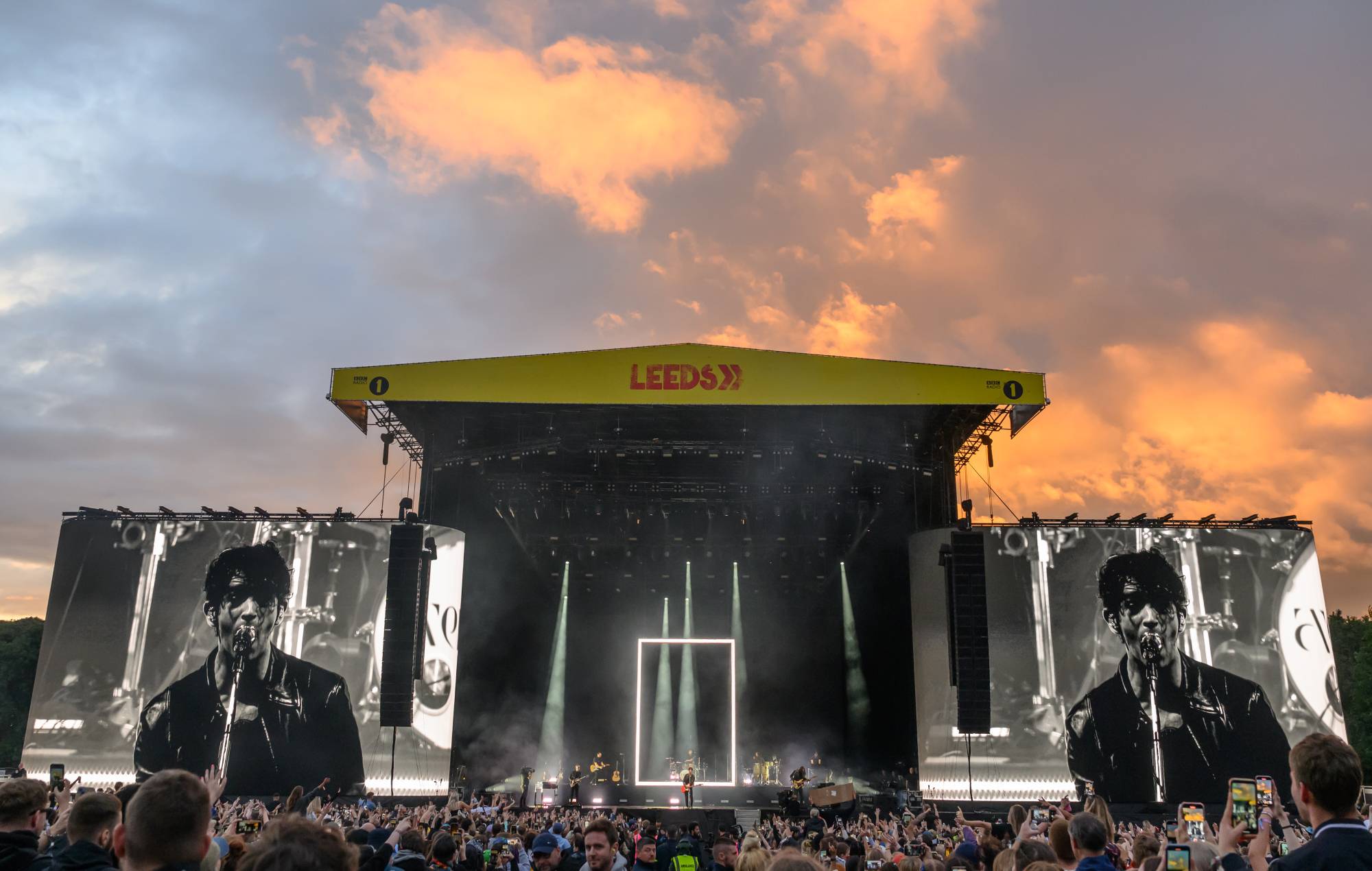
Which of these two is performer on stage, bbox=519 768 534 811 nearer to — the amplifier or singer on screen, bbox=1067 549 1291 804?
the amplifier

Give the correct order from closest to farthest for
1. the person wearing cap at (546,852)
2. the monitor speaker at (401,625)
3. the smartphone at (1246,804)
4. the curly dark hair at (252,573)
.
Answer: the smartphone at (1246,804) → the person wearing cap at (546,852) → the monitor speaker at (401,625) → the curly dark hair at (252,573)

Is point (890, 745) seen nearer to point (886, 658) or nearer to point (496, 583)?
point (886, 658)

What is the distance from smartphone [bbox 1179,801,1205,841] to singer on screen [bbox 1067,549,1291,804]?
17.9 metres

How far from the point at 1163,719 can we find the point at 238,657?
1950 cm

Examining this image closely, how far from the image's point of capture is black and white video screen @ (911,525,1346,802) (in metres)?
20.8

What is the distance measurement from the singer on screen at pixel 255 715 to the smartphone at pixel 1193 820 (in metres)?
19.6

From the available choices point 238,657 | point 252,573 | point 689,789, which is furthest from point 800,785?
point 252,573

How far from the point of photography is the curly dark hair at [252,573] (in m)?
22.2

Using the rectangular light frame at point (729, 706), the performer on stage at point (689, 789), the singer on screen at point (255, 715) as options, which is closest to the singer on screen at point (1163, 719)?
the performer on stage at point (689, 789)

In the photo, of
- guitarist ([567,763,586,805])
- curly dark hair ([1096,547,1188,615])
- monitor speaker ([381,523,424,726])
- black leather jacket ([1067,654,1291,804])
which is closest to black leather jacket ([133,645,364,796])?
monitor speaker ([381,523,424,726])

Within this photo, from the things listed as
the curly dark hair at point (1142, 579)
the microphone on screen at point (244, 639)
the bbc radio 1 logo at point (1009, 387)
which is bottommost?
the microphone on screen at point (244, 639)

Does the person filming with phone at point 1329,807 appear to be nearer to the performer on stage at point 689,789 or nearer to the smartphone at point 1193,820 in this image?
the smartphone at point 1193,820

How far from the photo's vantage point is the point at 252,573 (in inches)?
879

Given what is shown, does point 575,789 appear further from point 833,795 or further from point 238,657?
point 238,657
